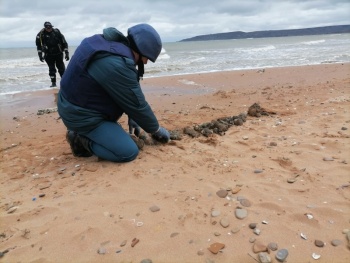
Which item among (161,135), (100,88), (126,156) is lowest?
(126,156)

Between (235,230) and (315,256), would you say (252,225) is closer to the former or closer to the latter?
(235,230)

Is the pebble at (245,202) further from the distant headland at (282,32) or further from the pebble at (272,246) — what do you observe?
the distant headland at (282,32)

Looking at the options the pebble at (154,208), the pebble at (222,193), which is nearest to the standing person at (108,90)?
the pebble at (154,208)

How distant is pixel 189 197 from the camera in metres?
2.49

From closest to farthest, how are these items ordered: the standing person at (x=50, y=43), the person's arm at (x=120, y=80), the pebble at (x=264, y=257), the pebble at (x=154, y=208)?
the pebble at (x=264, y=257), the pebble at (x=154, y=208), the person's arm at (x=120, y=80), the standing person at (x=50, y=43)

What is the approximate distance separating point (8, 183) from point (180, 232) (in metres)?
1.92

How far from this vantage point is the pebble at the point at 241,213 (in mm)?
2227

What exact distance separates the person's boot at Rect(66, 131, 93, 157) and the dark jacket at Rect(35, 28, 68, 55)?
596 centimetres

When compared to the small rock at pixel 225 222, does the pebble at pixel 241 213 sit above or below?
above

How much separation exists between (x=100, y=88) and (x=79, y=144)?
74 cm

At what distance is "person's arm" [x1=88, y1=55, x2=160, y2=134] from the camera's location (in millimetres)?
2877

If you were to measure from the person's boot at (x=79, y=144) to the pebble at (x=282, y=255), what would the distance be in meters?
2.19

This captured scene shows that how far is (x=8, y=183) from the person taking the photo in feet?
10.2

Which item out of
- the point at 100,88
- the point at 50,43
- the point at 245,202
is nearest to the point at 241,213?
the point at 245,202
